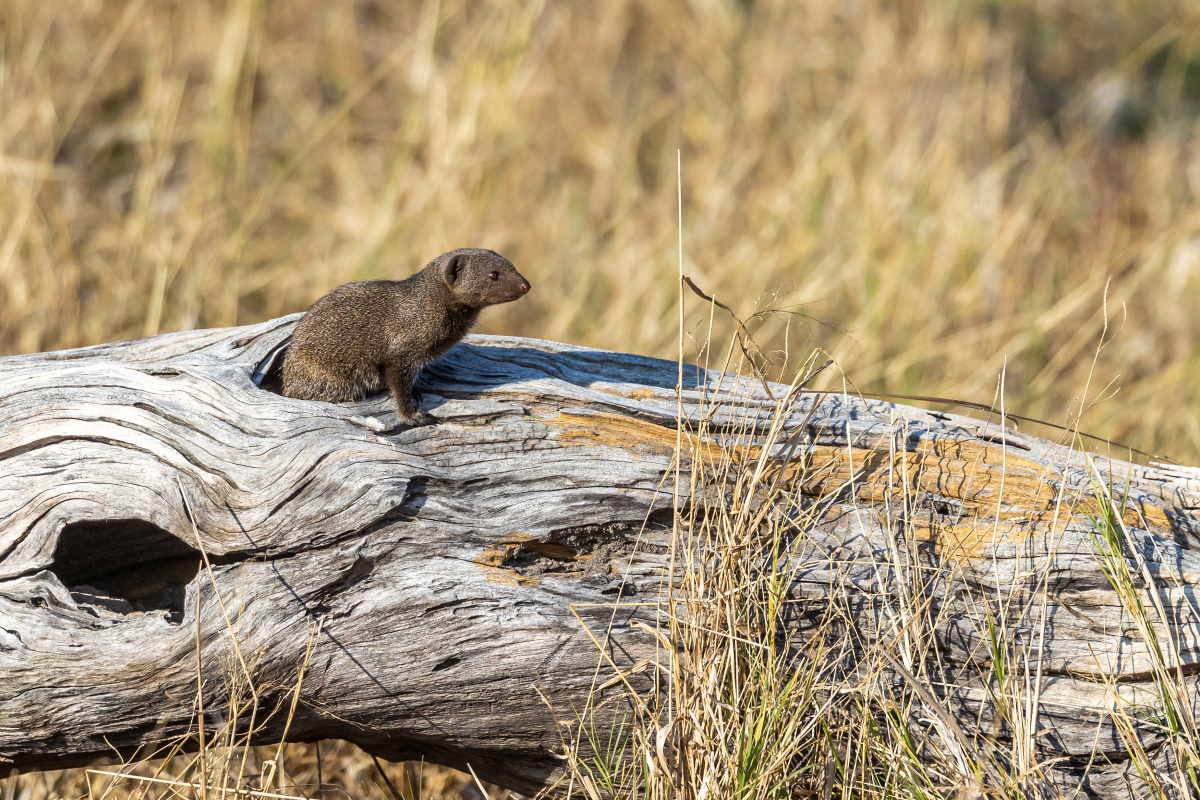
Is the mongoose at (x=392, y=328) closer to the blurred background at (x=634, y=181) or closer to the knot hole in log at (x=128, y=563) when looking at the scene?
the knot hole in log at (x=128, y=563)

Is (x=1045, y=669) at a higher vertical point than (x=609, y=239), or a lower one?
lower

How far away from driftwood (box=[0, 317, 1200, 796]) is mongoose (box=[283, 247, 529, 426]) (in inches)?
5.6

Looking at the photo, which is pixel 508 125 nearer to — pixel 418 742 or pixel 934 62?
pixel 934 62

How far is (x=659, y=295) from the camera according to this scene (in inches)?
249

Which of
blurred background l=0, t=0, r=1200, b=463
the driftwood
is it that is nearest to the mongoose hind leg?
the driftwood

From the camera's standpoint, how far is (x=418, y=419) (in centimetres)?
324

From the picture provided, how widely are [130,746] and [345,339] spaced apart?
1.38 meters

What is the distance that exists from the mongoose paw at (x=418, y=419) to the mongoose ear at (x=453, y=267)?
0.54m

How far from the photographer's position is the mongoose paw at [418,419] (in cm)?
323

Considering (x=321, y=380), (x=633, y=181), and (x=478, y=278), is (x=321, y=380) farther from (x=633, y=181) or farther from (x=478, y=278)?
(x=633, y=181)

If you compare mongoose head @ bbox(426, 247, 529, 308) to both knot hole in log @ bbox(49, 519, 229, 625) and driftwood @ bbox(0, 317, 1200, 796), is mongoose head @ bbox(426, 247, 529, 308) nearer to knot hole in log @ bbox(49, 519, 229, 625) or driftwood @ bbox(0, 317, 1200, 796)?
driftwood @ bbox(0, 317, 1200, 796)

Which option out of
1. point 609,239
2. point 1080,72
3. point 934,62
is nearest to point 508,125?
point 609,239

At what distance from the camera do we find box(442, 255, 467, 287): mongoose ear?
3.57 meters

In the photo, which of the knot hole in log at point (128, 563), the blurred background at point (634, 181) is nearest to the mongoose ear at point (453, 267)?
the knot hole in log at point (128, 563)
